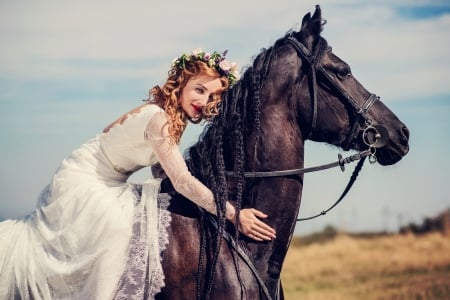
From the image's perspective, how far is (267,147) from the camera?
16.7ft

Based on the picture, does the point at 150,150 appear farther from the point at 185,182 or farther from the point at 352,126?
the point at 352,126

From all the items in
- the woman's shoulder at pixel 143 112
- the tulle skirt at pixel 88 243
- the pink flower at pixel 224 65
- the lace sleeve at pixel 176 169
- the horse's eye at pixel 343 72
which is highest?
the pink flower at pixel 224 65

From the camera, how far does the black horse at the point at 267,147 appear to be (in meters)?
4.94

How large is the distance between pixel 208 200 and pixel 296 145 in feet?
2.22

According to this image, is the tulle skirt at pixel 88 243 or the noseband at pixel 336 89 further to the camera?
the noseband at pixel 336 89

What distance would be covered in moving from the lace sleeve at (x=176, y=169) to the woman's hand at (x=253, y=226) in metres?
0.08

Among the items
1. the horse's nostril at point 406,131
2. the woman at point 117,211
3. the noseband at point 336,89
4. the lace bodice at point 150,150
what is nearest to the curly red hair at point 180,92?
the woman at point 117,211

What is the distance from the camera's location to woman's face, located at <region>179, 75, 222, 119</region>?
5215mm

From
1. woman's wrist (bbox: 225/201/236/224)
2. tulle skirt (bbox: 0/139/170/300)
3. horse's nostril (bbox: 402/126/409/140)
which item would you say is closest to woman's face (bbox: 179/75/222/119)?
tulle skirt (bbox: 0/139/170/300)

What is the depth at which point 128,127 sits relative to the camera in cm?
515

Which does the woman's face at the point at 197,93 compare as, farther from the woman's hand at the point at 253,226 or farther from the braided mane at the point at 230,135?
the woman's hand at the point at 253,226

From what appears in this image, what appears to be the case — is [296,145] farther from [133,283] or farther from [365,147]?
[133,283]

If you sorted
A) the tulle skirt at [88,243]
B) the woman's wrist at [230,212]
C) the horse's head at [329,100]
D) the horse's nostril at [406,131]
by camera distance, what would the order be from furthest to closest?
the horse's nostril at [406,131]
the horse's head at [329,100]
the woman's wrist at [230,212]
the tulle skirt at [88,243]

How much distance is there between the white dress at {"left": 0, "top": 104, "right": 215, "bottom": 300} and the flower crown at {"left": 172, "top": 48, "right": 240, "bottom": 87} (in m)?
0.43
